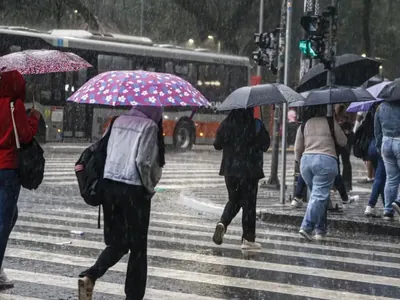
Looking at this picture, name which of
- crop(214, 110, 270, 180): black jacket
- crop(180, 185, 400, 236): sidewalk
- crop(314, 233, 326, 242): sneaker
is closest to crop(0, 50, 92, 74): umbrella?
crop(214, 110, 270, 180): black jacket

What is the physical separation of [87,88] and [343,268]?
137 inches

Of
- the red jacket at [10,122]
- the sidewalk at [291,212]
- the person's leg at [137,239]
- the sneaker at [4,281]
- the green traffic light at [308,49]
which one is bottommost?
the sidewalk at [291,212]

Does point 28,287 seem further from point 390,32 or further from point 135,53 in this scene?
point 390,32

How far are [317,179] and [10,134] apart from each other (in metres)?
4.90

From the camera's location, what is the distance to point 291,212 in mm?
13023

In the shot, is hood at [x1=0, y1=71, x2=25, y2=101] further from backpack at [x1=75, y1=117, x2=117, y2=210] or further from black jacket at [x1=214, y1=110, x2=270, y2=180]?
black jacket at [x1=214, y1=110, x2=270, y2=180]

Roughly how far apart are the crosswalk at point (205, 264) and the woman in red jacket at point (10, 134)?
30.4 inches

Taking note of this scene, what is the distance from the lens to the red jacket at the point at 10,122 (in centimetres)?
690

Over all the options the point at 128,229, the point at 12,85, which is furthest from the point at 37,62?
the point at 128,229

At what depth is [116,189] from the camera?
21.5 ft

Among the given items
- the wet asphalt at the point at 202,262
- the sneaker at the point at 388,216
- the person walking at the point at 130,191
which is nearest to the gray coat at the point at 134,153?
the person walking at the point at 130,191

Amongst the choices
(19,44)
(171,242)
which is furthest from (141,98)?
(19,44)

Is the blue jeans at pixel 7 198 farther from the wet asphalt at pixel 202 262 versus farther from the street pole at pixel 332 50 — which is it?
the street pole at pixel 332 50

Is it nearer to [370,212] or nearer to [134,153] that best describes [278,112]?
[370,212]
